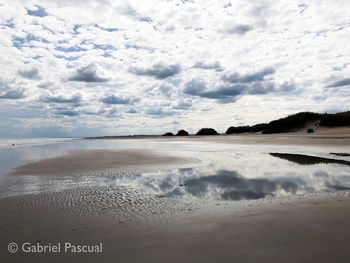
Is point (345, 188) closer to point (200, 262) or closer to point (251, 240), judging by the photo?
point (251, 240)

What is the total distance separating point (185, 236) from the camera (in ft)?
17.2

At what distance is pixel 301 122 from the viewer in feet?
182

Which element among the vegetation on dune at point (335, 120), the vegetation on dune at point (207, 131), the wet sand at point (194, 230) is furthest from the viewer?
the vegetation on dune at point (207, 131)

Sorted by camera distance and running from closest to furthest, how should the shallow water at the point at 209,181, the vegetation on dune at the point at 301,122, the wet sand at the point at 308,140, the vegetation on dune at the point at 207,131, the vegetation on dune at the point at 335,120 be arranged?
the shallow water at the point at 209,181
the wet sand at the point at 308,140
the vegetation on dune at the point at 335,120
the vegetation on dune at the point at 301,122
the vegetation on dune at the point at 207,131

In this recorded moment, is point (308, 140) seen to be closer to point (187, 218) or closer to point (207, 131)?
point (187, 218)

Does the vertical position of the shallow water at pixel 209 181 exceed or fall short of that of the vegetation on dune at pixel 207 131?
it falls short

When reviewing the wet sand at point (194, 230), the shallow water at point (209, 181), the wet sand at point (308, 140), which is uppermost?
the wet sand at point (308, 140)

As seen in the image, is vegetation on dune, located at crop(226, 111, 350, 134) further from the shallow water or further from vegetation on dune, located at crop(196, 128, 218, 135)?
the shallow water

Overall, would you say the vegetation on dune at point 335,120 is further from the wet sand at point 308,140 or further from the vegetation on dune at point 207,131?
the vegetation on dune at point 207,131

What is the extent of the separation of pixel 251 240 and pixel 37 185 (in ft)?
28.0

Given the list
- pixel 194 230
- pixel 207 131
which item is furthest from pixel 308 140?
pixel 207 131

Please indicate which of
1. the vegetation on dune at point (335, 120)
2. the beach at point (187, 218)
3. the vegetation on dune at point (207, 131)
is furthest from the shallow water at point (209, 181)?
the vegetation on dune at point (207, 131)

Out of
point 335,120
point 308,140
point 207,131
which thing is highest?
point 335,120

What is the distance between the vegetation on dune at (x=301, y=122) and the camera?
4785 cm
